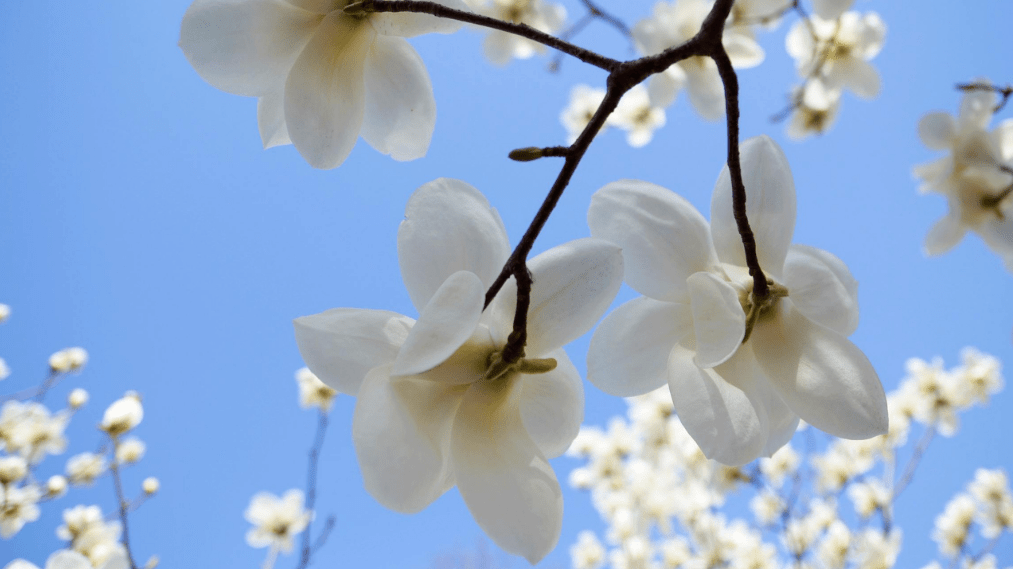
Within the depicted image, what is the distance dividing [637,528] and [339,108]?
88.4 inches

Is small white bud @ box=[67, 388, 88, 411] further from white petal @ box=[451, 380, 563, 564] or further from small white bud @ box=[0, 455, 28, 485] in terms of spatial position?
white petal @ box=[451, 380, 563, 564]

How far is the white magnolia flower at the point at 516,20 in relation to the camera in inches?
47.1

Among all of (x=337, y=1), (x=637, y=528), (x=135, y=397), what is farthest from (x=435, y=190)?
(x=637, y=528)

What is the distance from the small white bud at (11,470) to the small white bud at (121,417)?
1.32 feet

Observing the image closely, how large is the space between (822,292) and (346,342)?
0.24m

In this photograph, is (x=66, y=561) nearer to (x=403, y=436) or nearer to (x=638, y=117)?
(x=403, y=436)

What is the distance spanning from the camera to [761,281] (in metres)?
0.29

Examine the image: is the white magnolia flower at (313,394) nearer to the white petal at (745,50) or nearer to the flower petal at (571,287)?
the white petal at (745,50)

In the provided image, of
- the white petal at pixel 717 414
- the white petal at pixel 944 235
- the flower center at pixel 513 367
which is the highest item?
the white petal at pixel 944 235

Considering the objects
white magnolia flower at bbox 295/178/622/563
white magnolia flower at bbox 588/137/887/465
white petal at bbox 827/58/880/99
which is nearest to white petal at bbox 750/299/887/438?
white magnolia flower at bbox 588/137/887/465

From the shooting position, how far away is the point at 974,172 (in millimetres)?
792

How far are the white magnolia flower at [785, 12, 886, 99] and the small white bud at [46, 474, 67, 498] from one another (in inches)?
70.3

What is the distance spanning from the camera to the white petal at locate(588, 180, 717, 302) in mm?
302

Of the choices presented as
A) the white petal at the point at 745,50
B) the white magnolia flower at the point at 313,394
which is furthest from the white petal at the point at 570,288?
the white magnolia flower at the point at 313,394
